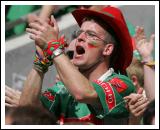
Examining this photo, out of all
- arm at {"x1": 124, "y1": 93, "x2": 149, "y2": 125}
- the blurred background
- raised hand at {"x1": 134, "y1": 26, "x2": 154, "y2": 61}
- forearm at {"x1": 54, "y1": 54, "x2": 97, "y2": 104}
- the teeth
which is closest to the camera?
forearm at {"x1": 54, "y1": 54, "x2": 97, "y2": 104}

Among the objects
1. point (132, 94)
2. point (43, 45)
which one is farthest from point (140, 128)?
point (43, 45)

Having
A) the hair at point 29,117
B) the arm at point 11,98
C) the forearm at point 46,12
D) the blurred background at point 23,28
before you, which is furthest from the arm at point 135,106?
the blurred background at point 23,28

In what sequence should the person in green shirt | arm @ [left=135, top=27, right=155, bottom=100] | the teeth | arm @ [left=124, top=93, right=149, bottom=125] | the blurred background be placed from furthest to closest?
the blurred background < arm @ [left=135, top=27, right=155, bottom=100] < the teeth < arm @ [left=124, top=93, right=149, bottom=125] < the person in green shirt

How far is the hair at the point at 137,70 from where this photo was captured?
4.73 m

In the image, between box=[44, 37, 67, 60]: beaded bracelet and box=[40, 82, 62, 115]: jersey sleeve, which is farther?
box=[40, 82, 62, 115]: jersey sleeve

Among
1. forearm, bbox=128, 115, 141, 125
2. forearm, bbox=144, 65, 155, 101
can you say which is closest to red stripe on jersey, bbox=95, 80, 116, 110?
forearm, bbox=128, 115, 141, 125

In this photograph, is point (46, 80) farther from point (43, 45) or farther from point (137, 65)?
point (43, 45)

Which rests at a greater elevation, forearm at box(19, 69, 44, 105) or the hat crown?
the hat crown

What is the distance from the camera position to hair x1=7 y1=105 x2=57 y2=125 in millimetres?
3311

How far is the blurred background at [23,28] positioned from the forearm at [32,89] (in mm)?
2801

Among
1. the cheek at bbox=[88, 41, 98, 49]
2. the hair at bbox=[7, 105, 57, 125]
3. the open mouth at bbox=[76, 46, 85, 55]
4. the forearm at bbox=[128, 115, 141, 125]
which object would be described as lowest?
the forearm at bbox=[128, 115, 141, 125]

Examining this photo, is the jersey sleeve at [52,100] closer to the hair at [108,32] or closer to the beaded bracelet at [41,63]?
the beaded bracelet at [41,63]

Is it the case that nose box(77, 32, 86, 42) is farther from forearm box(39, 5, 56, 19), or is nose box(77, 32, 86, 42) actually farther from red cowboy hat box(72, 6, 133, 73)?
forearm box(39, 5, 56, 19)

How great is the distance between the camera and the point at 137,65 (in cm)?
478
